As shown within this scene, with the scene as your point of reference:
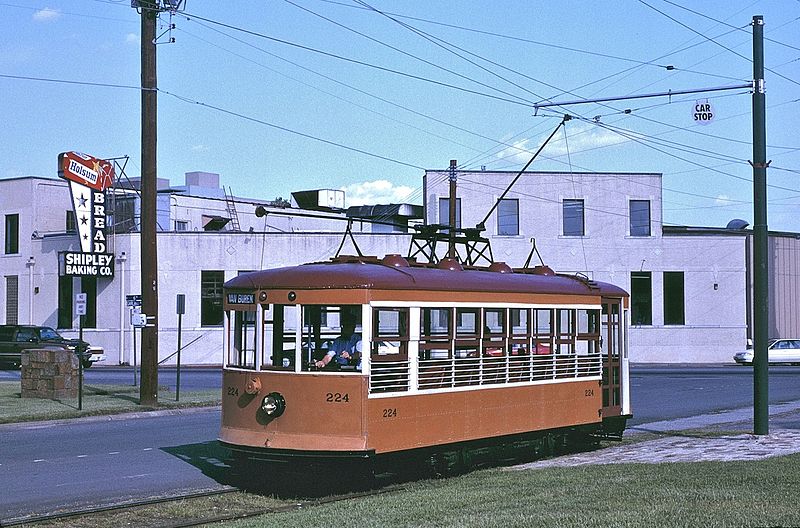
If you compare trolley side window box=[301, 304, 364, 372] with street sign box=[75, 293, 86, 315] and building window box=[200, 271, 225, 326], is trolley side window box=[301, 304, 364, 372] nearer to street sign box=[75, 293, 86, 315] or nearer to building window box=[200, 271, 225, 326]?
street sign box=[75, 293, 86, 315]

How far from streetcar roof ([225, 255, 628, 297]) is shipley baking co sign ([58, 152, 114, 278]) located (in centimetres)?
3123

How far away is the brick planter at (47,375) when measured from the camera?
1110 inches

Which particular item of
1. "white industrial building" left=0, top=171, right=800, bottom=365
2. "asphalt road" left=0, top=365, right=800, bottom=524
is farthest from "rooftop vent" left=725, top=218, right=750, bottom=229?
"asphalt road" left=0, top=365, right=800, bottom=524

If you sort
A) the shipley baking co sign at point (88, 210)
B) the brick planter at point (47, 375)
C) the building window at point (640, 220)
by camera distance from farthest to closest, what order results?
the building window at point (640, 220) < the shipley baking co sign at point (88, 210) < the brick planter at point (47, 375)

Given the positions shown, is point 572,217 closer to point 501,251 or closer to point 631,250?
point 631,250

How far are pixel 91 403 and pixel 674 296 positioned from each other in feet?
116

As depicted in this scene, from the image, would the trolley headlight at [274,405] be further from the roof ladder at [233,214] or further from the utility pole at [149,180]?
the roof ladder at [233,214]

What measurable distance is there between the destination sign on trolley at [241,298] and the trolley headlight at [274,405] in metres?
1.36

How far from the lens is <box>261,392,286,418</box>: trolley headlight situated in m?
13.5

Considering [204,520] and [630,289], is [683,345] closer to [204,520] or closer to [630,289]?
[630,289]

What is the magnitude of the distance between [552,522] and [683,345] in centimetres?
4757

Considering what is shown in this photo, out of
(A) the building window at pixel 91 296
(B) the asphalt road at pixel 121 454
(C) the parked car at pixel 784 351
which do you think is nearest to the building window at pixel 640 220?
(C) the parked car at pixel 784 351

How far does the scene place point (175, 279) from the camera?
169ft

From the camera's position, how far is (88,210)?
47.6 m
